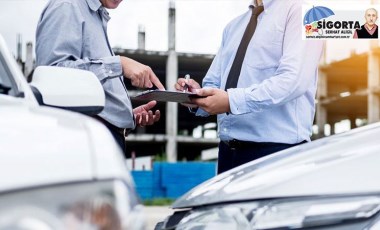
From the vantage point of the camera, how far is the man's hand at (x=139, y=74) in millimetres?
2988

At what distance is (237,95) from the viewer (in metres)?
2.99

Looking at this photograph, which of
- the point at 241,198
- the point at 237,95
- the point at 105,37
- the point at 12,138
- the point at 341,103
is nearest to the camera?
the point at 12,138

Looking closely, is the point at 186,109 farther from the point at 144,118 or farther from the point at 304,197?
the point at 304,197

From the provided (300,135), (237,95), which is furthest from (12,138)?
(300,135)

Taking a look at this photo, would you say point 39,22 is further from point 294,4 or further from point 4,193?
point 4,193

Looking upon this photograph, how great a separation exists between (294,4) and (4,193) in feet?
7.54

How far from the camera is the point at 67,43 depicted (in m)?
2.99

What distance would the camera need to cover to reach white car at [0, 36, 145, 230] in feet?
3.47

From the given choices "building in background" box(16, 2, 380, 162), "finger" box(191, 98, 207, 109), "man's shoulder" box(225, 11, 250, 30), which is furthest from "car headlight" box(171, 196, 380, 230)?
"building in background" box(16, 2, 380, 162)

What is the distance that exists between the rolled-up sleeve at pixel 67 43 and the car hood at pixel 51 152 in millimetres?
1662

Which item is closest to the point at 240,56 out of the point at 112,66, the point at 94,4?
the point at 112,66

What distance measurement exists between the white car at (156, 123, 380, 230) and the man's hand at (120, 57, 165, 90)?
100 centimetres

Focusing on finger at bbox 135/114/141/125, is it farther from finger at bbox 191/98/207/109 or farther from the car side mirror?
the car side mirror

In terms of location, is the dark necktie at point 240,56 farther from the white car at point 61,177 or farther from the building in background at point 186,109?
the building in background at point 186,109
